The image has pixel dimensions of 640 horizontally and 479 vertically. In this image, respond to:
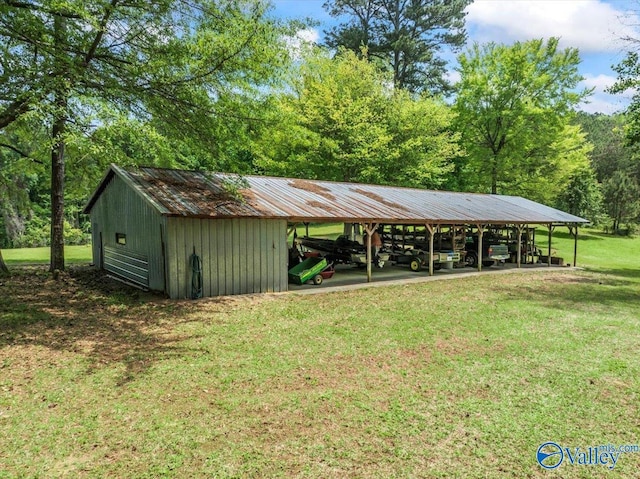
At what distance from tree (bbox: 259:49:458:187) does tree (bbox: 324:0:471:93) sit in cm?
848

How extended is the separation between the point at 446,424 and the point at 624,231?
43216mm

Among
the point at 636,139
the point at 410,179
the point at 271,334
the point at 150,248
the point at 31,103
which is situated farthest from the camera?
the point at 410,179

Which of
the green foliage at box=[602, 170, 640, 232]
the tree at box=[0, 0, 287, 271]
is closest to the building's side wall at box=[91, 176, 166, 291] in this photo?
the tree at box=[0, 0, 287, 271]

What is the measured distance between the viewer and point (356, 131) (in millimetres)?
24984

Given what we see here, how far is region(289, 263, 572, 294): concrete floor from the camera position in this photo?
1291cm

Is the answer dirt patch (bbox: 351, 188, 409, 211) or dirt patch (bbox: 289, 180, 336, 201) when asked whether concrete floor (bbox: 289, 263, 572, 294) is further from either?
dirt patch (bbox: 289, 180, 336, 201)

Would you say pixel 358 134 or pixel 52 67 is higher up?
pixel 358 134

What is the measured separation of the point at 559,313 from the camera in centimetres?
964

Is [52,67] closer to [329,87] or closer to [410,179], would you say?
[329,87]

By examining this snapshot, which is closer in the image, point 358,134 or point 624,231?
point 358,134

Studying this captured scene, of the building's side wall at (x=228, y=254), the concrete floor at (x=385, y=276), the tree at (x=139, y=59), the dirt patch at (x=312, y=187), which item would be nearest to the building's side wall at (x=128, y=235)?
the building's side wall at (x=228, y=254)

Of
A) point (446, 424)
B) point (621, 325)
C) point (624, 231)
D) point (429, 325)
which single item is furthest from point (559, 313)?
point (624, 231)
